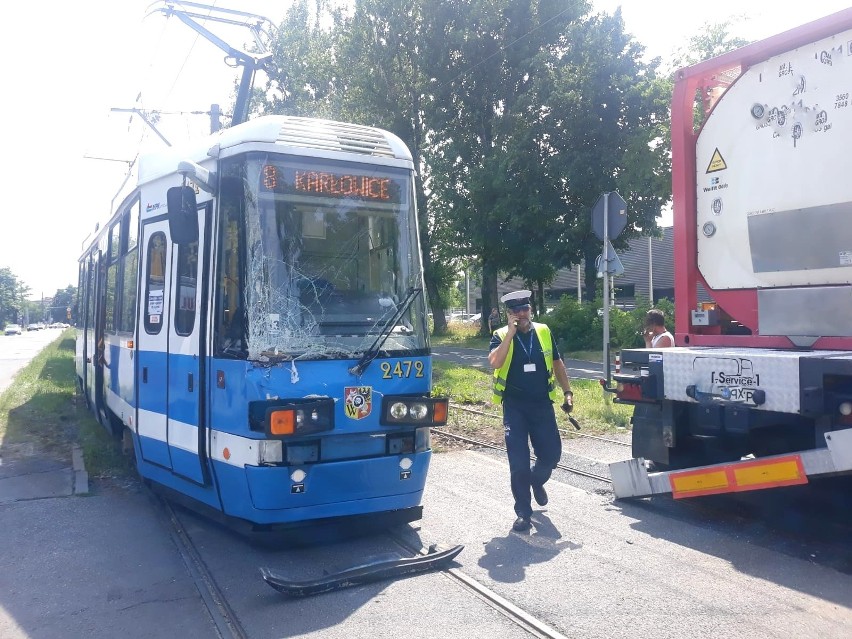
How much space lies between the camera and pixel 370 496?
5777mm

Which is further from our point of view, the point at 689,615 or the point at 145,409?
the point at 145,409

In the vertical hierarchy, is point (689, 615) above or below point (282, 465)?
below

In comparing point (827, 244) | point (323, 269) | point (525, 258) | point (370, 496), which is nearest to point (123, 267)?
point (323, 269)

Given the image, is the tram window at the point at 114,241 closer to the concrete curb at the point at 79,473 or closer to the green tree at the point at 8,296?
the concrete curb at the point at 79,473

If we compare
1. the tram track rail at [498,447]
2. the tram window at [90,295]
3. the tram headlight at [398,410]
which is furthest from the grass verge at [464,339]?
the tram headlight at [398,410]

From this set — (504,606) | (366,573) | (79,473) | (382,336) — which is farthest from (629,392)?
(79,473)

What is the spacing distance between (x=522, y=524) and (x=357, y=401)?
1.70 metres

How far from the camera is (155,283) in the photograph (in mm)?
6781

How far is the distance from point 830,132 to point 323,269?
3.74 metres

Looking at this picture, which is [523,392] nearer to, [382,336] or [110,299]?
[382,336]

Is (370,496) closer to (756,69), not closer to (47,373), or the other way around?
(756,69)

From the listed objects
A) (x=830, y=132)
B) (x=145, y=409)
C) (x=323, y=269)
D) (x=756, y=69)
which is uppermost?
(x=756, y=69)

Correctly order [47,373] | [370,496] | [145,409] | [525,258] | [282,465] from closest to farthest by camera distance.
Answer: [282,465], [370,496], [145,409], [47,373], [525,258]

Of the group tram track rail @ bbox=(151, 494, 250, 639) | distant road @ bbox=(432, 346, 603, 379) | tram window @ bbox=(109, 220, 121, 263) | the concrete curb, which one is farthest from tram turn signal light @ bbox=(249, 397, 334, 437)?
distant road @ bbox=(432, 346, 603, 379)
